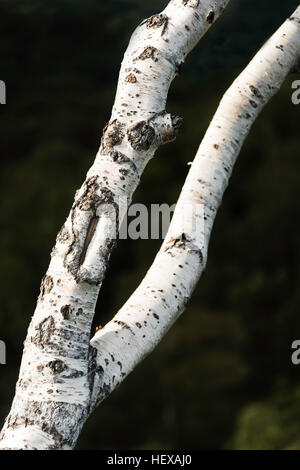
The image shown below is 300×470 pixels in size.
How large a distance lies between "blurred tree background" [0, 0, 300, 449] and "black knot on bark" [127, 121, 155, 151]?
196 centimetres

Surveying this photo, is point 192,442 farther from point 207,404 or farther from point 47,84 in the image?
point 47,84

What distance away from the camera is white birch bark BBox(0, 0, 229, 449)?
2.49 ft

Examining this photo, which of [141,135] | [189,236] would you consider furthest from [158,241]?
[141,135]

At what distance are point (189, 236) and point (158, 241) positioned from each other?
2126 mm

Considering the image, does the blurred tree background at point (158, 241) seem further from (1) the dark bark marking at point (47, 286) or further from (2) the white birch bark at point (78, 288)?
(1) the dark bark marking at point (47, 286)

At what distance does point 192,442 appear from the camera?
304 centimetres

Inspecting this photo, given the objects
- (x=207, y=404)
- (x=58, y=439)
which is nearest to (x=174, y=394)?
(x=207, y=404)

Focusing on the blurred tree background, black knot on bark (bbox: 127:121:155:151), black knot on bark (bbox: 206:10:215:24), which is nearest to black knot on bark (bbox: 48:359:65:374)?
black knot on bark (bbox: 127:121:155:151)

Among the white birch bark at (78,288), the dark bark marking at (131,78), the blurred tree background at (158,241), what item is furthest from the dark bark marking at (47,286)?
the blurred tree background at (158,241)

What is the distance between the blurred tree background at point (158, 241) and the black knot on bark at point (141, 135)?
6.43 ft

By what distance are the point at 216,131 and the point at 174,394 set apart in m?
2.18

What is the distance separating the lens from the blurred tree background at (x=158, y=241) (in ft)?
9.39

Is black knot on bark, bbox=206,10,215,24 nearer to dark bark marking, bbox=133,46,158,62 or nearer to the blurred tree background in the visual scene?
dark bark marking, bbox=133,46,158,62

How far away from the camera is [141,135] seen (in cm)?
85
